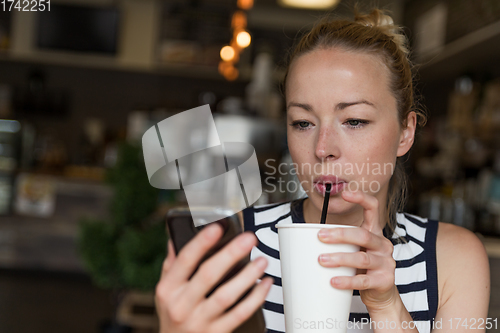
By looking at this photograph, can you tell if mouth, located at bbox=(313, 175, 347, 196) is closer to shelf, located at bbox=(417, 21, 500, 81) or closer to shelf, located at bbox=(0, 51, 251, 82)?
shelf, located at bbox=(417, 21, 500, 81)

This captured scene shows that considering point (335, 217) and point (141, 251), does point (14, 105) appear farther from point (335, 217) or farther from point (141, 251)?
point (335, 217)

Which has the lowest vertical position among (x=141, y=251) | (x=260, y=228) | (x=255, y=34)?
(x=141, y=251)

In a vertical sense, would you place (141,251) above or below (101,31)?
below

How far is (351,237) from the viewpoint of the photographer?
506 millimetres

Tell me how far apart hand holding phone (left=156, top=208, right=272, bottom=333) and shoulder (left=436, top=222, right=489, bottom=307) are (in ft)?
1.97

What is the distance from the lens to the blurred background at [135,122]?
2395 millimetres

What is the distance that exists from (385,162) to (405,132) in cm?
13

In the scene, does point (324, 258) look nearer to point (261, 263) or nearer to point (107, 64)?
point (261, 263)

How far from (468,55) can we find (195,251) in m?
2.95

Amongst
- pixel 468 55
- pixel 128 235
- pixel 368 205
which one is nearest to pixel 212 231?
pixel 368 205

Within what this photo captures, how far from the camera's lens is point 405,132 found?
38.9 inches

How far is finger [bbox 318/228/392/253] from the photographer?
0.50 metres

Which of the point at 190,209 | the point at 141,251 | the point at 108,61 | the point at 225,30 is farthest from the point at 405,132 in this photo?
the point at 108,61

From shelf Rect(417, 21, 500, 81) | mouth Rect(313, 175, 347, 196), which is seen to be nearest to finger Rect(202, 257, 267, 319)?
mouth Rect(313, 175, 347, 196)
